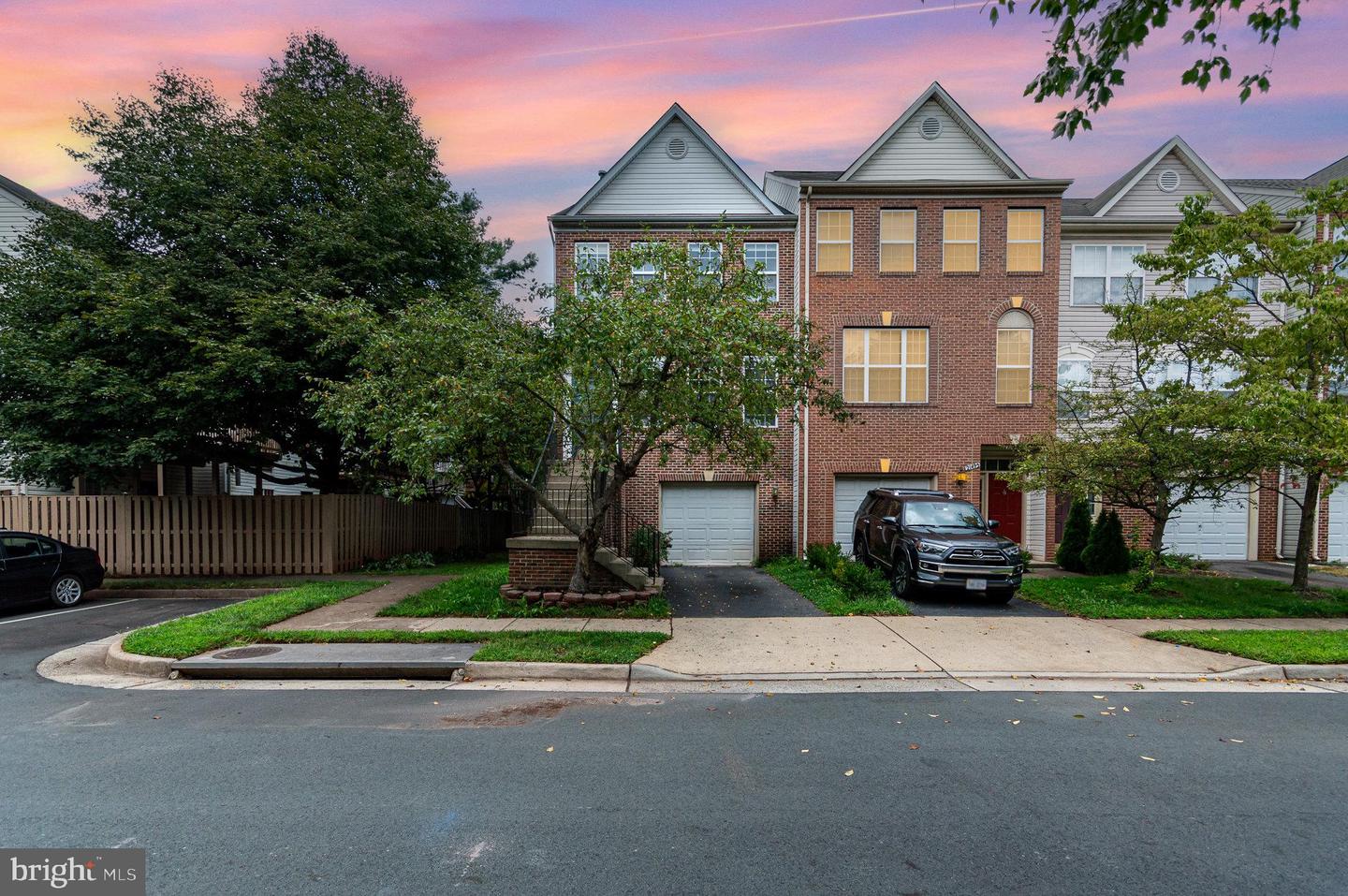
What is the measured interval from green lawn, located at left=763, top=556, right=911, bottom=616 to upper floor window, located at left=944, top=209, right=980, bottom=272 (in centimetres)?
903

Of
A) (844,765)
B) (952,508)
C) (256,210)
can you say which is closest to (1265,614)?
(952,508)

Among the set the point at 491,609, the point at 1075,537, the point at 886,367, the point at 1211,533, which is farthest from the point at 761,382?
the point at 1211,533

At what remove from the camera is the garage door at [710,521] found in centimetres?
1752

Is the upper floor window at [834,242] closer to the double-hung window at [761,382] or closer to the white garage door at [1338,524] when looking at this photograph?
the double-hung window at [761,382]

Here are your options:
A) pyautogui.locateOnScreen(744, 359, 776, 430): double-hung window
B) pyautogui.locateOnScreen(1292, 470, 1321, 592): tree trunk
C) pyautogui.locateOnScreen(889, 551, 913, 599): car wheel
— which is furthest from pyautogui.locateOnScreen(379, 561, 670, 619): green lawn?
pyautogui.locateOnScreen(1292, 470, 1321, 592): tree trunk

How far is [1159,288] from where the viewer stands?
1794cm

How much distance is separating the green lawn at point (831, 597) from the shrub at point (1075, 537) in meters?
6.54

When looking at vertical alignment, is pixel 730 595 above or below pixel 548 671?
below

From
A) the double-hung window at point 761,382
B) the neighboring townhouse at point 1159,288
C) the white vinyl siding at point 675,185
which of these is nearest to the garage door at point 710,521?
the white vinyl siding at point 675,185

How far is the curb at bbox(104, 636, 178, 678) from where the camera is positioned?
23.7 ft

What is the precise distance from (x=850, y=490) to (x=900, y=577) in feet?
18.4

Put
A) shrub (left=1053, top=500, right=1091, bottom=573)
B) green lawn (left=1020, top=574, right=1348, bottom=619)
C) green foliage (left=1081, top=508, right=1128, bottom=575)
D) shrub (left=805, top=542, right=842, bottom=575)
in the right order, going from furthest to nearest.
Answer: shrub (left=1053, top=500, right=1091, bottom=573) → green foliage (left=1081, top=508, right=1128, bottom=575) → shrub (left=805, top=542, right=842, bottom=575) → green lawn (left=1020, top=574, right=1348, bottom=619)

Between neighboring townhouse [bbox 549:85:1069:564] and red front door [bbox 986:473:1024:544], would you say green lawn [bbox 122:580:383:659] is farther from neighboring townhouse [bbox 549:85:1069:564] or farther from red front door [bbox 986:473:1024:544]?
red front door [bbox 986:473:1024:544]

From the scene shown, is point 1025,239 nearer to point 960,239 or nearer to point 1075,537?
point 960,239
